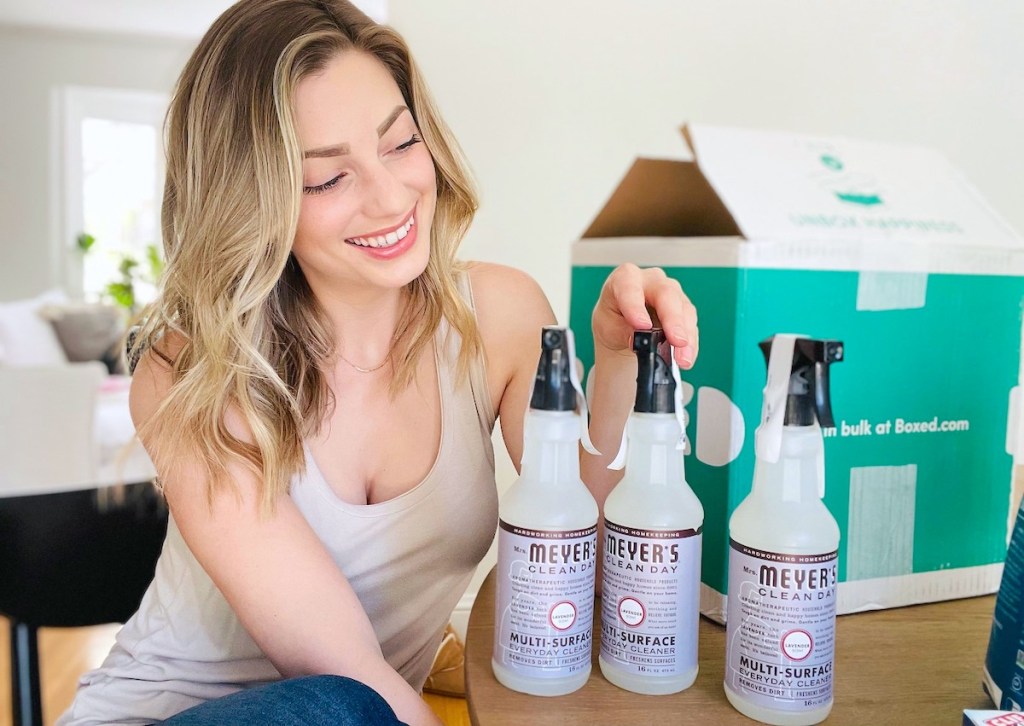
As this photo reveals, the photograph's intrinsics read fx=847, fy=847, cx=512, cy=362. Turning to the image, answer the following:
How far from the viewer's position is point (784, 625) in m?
0.52

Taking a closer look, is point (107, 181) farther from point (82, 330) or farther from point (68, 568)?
point (68, 568)

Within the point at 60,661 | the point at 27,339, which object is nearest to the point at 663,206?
the point at 60,661

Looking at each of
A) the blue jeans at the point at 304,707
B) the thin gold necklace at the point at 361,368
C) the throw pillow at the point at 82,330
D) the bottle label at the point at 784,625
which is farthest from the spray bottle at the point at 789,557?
the throw pillow at the point at 82,330

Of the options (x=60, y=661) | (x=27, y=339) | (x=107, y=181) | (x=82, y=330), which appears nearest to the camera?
(x=60, y=661)

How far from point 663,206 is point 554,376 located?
15.4 inches

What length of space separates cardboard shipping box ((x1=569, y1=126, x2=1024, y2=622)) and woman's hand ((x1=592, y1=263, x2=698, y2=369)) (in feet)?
0.24

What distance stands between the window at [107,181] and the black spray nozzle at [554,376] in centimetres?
617

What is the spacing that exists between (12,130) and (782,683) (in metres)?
6.86

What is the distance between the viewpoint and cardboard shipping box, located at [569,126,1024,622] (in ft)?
2.29

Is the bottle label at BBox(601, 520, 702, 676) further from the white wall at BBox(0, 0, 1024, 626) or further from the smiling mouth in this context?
the white wall at BBox(0, 0, 1024, 626)

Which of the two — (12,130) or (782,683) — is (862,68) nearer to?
(782,683)

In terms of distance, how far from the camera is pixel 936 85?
1535 mm

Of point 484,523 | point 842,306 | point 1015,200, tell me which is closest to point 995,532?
point 842,306

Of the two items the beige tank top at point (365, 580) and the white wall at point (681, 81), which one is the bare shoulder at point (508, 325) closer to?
the beige tank top at point (365, 580)
